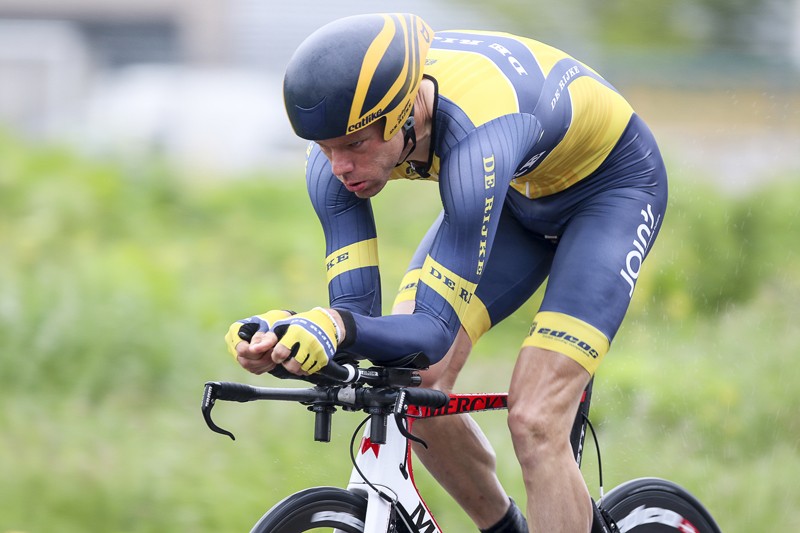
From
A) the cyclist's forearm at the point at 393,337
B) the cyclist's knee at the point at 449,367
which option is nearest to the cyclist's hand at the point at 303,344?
the cyclist's forearm at the point at 393,337

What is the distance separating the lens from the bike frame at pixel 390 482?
329 cm

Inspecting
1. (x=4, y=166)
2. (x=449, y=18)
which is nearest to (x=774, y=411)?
(x=4, y=166)

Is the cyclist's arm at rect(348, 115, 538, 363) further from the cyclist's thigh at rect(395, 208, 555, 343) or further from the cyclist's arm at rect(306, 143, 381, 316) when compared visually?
the cyclist's thigh at rect(395, 208, 555, 343)

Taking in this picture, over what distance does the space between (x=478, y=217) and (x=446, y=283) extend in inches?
7.8

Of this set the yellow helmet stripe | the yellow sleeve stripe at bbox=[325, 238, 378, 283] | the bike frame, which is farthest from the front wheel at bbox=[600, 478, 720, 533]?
the yellow helmet stripe

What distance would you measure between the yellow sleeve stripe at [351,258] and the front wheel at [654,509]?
1187 millimetres

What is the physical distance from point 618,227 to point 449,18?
16.7 metres

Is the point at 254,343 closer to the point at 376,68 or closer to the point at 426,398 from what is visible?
the point at 426,398

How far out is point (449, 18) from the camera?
19953 mm

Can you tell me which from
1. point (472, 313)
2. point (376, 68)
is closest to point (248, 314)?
point (472, 313)

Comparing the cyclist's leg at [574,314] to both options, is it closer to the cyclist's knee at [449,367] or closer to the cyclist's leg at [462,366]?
the cyclist's leg at [462,366]

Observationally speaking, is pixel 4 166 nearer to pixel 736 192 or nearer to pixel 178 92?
pixel 736 192

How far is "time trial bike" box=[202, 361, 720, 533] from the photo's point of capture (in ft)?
9.86

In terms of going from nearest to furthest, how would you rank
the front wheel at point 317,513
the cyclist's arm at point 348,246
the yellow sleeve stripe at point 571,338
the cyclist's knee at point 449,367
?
1. the front wheel at point 317,513
2. the cyclist's arm at point 348,246
3. the yellow sleeve stripe at point 571,338
4. the cyclist's knee at point 449,367
